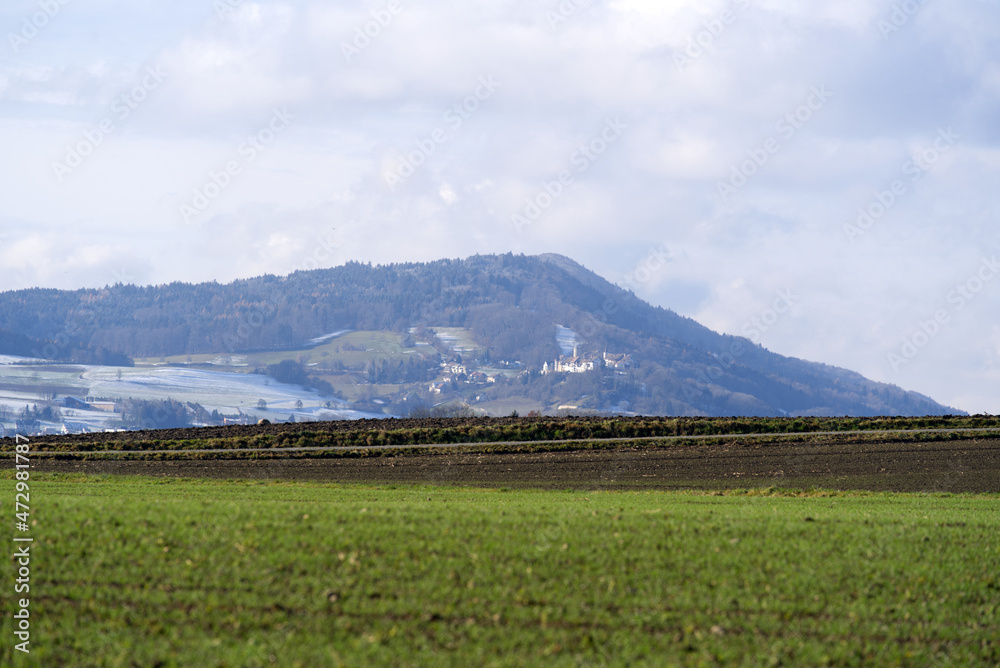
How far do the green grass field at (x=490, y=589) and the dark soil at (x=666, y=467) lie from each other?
17.2 metres

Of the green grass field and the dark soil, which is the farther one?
the dark soil

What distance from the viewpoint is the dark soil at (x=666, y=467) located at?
107 ft

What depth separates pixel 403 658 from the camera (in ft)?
32.2

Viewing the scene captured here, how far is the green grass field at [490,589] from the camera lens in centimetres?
1019

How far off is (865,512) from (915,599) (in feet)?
25.2

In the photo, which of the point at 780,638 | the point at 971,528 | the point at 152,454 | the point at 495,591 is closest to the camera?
the point at 780,638

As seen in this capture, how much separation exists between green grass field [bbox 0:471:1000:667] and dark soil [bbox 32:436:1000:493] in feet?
56.4

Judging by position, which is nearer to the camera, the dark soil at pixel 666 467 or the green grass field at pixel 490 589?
the green grass field at pixel 490 589

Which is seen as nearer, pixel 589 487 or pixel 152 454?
pixel 589 487

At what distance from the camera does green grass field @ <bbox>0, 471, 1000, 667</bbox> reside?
10.2 metres

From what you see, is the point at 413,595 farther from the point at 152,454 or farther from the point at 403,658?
the point at 152,454

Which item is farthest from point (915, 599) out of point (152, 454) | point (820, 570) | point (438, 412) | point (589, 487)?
point (438, 412)

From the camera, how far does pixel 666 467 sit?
36.4 meters

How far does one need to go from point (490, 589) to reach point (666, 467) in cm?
2593
